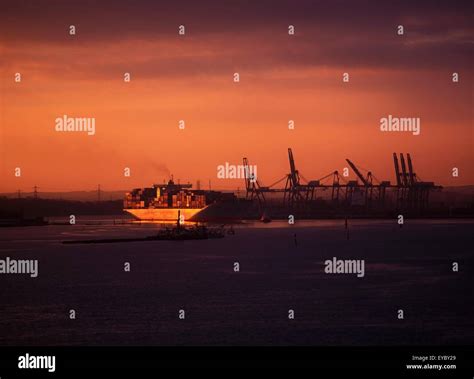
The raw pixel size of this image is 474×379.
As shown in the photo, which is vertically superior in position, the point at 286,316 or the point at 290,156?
the point at 290,156

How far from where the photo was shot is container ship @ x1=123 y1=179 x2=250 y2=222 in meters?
179

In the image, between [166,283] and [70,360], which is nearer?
[70,360]

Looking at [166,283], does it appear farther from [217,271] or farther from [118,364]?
[118,364]

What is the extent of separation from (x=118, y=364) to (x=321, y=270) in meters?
30.1

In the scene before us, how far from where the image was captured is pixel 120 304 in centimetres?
3362

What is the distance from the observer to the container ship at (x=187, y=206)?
586 ft

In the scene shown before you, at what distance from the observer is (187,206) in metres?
182

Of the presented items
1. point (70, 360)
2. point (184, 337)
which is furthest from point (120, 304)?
point (70, 360)

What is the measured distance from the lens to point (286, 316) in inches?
1182

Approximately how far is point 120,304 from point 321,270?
1969 centimetres

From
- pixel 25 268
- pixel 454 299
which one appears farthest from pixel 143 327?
pixel 25 268

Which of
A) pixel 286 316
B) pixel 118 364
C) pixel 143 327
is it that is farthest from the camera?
pixel 286 316

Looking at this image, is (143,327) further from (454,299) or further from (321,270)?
(321,270)

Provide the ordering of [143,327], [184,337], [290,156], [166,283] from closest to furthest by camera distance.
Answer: [184,337]
[143,327]
[166,283]
[290,156]
